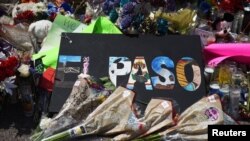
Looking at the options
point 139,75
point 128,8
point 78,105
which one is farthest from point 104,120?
point 128,8

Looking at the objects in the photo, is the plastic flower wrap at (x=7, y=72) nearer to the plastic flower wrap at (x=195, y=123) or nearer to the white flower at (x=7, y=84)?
the white flower at (x=7, y=84)

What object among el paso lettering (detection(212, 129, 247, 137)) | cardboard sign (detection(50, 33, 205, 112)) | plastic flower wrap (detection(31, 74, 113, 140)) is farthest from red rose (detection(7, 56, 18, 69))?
el paso lettering (detection(212, 129, 247, 137))

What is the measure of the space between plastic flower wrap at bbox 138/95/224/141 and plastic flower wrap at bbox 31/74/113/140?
1.74 ft

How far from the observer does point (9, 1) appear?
635cm

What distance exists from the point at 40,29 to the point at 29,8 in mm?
564

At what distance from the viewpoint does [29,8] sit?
5516 mm

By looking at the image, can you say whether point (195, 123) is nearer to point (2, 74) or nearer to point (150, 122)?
point (150, 122)

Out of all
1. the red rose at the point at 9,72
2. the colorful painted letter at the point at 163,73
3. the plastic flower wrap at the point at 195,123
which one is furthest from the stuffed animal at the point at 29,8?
the plastic flower wrap at the point at 195,123

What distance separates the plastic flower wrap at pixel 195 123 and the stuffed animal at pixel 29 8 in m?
2.56

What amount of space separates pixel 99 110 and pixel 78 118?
19cm

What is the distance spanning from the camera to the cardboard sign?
13.7 feet

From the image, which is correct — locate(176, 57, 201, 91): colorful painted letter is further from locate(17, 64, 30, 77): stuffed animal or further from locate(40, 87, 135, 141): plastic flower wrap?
locate(17, 64, 30, 77): stuffed animal

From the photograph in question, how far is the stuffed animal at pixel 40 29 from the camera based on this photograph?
16.7 feet

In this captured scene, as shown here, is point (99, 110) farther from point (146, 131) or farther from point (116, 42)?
point (116, 42)
